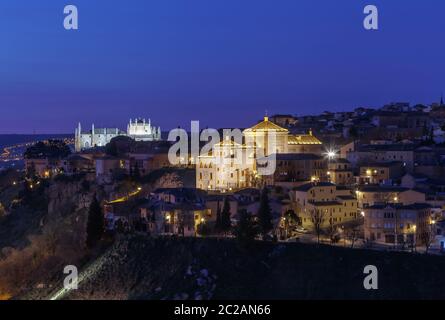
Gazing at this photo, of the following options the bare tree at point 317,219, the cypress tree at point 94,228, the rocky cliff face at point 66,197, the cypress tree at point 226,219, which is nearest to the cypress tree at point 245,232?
the cypress tree at point 226,219

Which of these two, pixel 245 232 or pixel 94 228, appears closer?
pixel 245 232

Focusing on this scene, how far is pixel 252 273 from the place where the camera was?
111ft

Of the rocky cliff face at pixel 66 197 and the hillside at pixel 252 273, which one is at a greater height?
the rocky cliff face at pixel 66 197

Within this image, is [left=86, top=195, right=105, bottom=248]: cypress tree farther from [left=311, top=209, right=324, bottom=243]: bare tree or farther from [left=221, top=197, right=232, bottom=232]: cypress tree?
[left=311, top=209, right=324, bottom=243]: bare tree

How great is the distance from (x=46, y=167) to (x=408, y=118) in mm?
28290

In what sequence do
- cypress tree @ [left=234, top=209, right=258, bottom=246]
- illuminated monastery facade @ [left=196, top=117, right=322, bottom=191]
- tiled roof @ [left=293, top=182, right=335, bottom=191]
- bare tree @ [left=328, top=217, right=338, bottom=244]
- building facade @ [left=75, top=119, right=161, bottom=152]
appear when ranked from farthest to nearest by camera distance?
building facade @ [left=75, top=119, right=161, bottom=152] < illuminated monastery facade @ [left=196, top=117, right=322, bottom=191] < tiled roof @ [left=293, top=182, right=335, bottom=191] < bare tree @ [left=328, top=217, right=338, bottom=244] < cypress tree @ [left=234, top=209, right=258, bottom=246]

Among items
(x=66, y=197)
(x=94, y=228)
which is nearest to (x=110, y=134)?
Answer: (x=66, y=197)

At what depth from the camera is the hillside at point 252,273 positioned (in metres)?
31.5

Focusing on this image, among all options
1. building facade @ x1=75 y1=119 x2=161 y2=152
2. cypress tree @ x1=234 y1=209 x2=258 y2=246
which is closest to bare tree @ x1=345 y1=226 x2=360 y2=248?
cypress tree @ x1=234 y1=209 x2=258 y2=246

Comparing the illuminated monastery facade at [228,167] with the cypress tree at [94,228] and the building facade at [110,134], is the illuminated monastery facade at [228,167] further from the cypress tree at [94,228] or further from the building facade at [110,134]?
the building facade at [110,134]

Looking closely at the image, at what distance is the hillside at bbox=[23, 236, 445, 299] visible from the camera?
31.5m

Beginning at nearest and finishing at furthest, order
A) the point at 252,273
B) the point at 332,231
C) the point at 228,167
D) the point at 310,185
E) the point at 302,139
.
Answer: the point at 252,273 → the point at 332,231 → the point at 310,185 → the point at 228,167 → the point at 302,139

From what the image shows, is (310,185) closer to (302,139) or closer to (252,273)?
(252,273)
